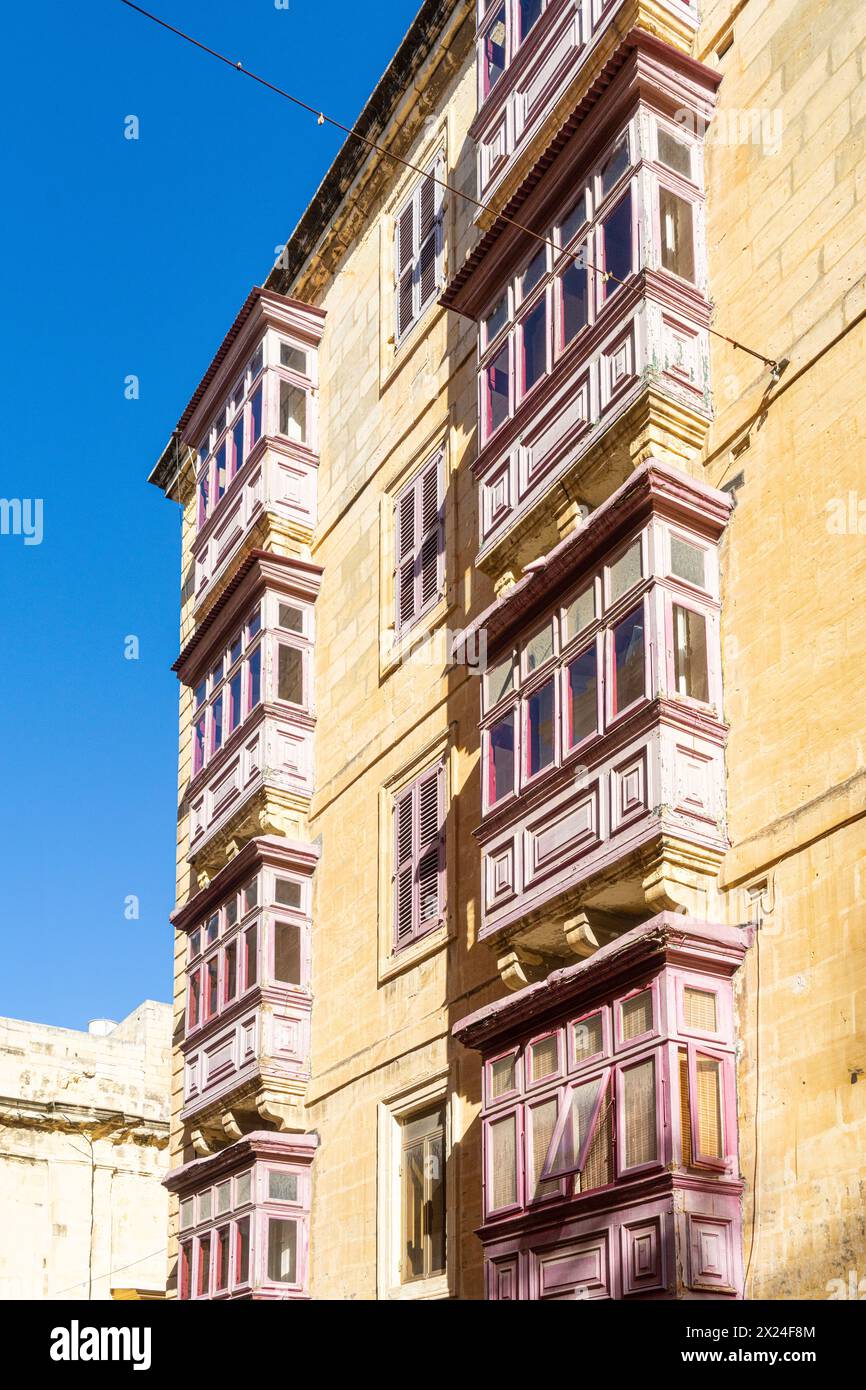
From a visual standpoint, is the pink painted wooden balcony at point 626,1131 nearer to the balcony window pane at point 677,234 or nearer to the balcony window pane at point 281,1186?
the balcony window pane at point 281,1186

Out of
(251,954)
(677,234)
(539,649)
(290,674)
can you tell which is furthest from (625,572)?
(290,674)

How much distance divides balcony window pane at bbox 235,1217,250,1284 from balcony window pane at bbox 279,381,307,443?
1058 centimetres

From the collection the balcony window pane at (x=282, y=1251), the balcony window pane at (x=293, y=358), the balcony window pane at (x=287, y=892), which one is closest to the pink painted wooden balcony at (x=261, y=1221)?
the balcony window pane at (x=282, y=1251)

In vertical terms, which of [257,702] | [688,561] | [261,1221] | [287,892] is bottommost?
[261,1221]

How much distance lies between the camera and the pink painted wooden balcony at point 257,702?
23.6 meters

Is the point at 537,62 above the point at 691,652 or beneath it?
above

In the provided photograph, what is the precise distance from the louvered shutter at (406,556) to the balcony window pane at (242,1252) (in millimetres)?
7125

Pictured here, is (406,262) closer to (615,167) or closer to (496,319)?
(496,319)

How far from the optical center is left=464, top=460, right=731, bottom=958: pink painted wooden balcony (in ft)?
48.8

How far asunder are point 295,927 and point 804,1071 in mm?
10197

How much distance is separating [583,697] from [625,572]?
1.24m

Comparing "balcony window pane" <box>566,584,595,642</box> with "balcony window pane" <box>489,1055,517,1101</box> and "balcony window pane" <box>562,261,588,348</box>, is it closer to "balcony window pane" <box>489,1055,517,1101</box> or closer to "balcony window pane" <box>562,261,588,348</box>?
A: "balcony window pane" <box>562,261,588,348</box>

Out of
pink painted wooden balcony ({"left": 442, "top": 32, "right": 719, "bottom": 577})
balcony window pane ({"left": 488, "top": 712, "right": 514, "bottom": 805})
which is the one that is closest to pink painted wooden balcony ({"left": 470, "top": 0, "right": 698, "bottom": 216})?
pink painted wooden balcony ({"left": 442, "top": 32, "right": 719, "bottom": 577})

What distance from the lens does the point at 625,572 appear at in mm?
15766
